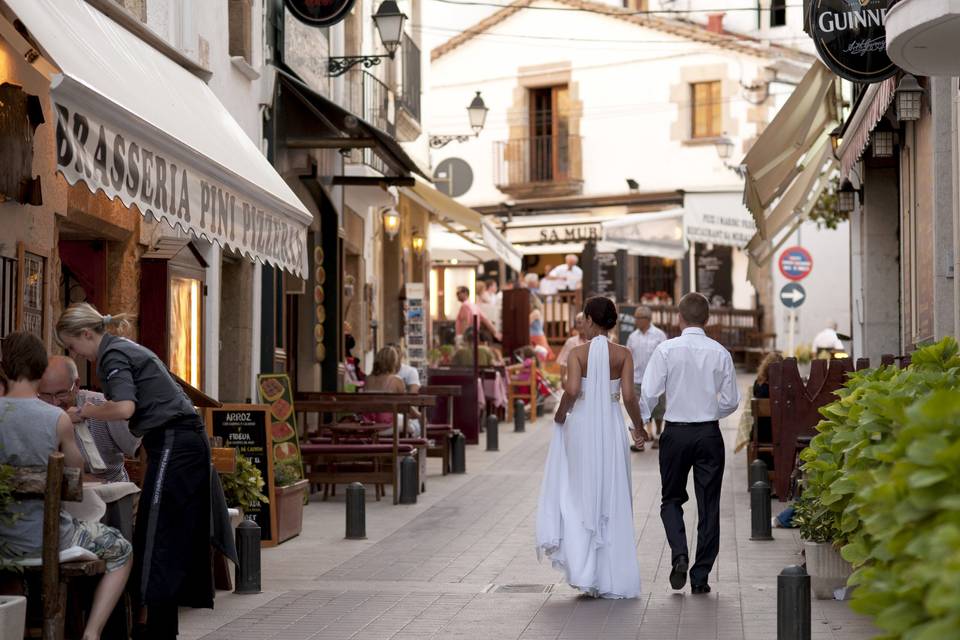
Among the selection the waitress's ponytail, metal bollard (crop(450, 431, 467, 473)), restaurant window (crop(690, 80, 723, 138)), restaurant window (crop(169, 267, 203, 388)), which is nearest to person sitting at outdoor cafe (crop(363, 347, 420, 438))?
metal bollard (crop(450, 431, 467, 473))

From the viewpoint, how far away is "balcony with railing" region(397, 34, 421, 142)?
1033 inches

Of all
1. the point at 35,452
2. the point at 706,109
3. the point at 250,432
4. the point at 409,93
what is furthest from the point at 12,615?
the point at 706,109

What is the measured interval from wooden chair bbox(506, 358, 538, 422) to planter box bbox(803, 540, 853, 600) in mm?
17390

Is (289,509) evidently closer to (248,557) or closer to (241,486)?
(241,486)

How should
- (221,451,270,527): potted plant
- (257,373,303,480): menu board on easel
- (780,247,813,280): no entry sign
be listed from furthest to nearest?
(780,247,813,280): no entry sign, (257,373,303,480): menu board on easel, (221,451,270,527): potted plant

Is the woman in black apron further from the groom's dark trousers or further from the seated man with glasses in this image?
the groom's dark trousers

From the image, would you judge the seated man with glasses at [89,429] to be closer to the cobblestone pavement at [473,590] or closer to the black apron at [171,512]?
the black apron at [171,512]

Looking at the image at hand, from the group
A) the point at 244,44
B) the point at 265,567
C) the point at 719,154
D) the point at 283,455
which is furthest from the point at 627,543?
the point at 719,154

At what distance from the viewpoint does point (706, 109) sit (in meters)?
40.0

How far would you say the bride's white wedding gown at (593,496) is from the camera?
31.3 ft

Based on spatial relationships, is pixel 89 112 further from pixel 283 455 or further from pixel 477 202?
pixel 477 202

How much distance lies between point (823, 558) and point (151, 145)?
14.4ft

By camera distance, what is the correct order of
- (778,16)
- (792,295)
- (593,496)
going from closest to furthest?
(593,496) < (792,295) < (778,16)

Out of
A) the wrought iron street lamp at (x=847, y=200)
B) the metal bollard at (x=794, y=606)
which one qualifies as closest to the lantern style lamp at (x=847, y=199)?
the wrought iron street lamp at (x=847, y=200)
